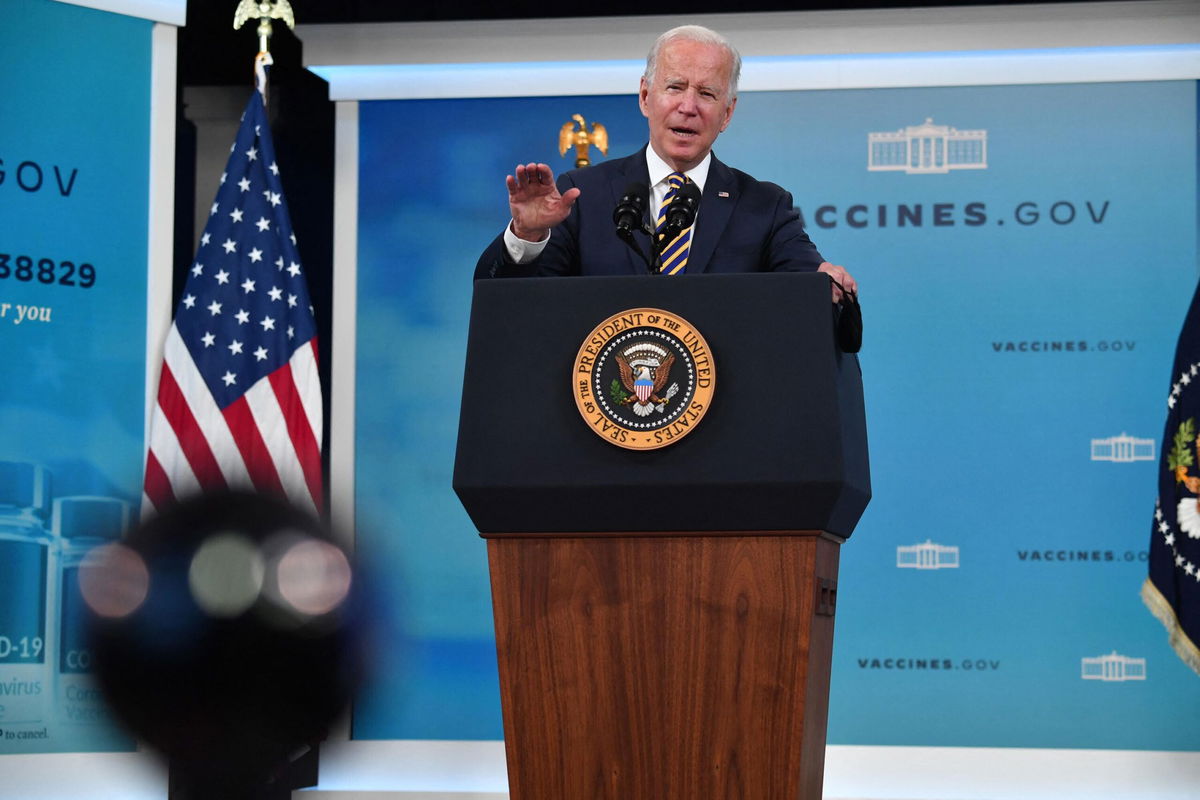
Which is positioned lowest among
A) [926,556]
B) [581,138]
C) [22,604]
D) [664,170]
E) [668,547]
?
[22,604]

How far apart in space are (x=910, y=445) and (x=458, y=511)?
182 centimetres

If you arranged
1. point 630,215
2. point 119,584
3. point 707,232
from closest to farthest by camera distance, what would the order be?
1. point 119,584
2. point 630,215
3. point 707,232

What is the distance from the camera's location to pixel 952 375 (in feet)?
17.6

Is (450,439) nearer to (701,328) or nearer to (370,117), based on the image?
(370,117)

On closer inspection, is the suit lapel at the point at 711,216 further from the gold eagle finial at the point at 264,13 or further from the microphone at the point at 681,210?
the gold eagle finial at the point at 264,13

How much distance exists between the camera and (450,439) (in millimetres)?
5535

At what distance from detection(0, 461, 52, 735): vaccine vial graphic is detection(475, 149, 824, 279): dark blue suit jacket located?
9.95 ft

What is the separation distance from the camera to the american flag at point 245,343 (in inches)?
190

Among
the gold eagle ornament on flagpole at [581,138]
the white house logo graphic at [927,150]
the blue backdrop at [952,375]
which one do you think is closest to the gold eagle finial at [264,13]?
the blue backdrop at [952,375]

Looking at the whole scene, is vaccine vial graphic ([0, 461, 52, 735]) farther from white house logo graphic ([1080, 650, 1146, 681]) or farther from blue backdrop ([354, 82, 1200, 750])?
white house logo graphic ([1080, 650, 1146, 681])

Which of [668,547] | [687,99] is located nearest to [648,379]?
[668,547]

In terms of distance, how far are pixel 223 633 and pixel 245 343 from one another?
15.1 feet

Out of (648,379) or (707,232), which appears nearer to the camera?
(648,379)

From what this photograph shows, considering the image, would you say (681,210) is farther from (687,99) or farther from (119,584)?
(119,584)
